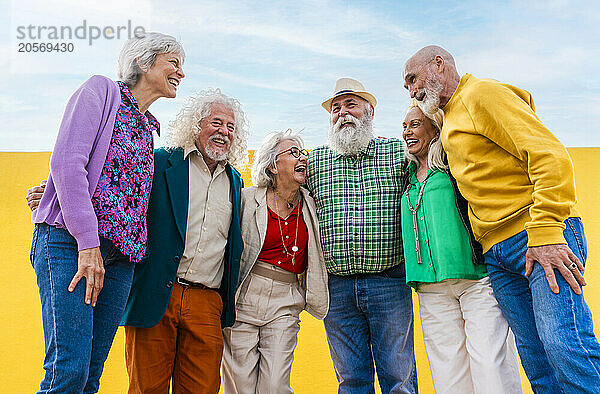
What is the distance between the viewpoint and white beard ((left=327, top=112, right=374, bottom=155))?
305 centimetres

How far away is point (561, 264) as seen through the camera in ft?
6.32

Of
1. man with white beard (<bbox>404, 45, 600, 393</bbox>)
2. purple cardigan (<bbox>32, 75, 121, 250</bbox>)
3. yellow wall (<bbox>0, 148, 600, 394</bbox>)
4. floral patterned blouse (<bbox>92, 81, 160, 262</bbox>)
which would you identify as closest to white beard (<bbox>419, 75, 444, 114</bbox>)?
man with white beard (<bbox>404, 45, 600, 393</bbox>)

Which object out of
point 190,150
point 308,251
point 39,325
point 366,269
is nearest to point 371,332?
point 366,269

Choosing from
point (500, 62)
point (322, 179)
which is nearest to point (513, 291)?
point (322, 179)

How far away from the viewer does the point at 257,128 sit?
10.8 feet

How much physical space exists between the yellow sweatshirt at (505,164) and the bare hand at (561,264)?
0.09ft

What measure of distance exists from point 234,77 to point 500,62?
8.70 ft

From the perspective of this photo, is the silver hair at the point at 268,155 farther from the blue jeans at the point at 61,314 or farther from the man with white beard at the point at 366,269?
the blue jeans at the point at 61,314

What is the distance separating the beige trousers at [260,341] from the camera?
9.18ft

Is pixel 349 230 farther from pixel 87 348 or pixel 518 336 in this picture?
pixel 87 348

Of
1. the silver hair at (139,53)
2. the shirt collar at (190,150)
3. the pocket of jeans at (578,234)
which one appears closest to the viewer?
the pocket of jeans at (578,234)

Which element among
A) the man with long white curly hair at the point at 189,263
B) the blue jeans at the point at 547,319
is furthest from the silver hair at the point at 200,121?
the blue jeans at the point at 547,319

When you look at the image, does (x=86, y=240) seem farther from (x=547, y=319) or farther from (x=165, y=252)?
(x=547, y=319)

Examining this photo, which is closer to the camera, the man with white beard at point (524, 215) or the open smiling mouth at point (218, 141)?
the man with white beard at point (524, 215)
